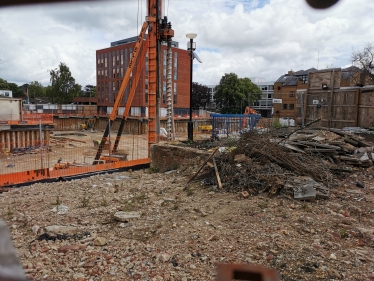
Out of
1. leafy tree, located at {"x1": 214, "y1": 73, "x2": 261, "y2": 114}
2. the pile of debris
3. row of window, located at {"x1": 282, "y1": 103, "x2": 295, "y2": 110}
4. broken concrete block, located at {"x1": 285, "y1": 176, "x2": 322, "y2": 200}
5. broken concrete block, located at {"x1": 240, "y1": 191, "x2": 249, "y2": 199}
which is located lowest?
broken concrete block, located at {"x1": 240, "y1": 191, "x2": 249, "y2": 199}

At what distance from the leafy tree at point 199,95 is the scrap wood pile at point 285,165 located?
5748 centimetres

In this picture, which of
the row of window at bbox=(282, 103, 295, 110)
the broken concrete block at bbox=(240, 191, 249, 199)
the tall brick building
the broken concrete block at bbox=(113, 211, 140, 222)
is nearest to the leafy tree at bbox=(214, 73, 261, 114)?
the tall brick building

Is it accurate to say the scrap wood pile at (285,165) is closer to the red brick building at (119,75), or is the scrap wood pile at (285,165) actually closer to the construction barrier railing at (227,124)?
the construction barrier railing at (227,124)

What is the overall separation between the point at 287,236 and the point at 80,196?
560 centimetres

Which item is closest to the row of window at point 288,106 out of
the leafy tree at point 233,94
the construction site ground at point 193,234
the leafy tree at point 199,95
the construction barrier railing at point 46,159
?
the leafy tree at point 233,94

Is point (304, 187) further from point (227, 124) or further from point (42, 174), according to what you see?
point (42, 174)

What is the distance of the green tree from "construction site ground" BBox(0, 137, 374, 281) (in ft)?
195

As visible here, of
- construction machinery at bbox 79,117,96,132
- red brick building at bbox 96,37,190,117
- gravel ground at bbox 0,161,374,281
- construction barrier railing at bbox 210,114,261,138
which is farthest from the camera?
red brick building at bbox 96,37,190,117

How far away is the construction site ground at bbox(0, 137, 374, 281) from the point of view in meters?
3.87

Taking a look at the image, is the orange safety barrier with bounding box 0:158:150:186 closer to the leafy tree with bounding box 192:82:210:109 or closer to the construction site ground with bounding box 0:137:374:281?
the construction site ground with bounding box 0:137:374:281

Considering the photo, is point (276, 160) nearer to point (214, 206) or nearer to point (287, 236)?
point (214, 206)

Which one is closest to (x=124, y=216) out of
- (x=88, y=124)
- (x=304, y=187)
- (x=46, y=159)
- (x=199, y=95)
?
(x=304, y=187)

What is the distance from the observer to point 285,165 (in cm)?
728

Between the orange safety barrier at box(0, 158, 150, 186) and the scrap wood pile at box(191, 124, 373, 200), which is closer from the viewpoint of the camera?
the scrap wood pile at box(191, 124, 373, 200)
